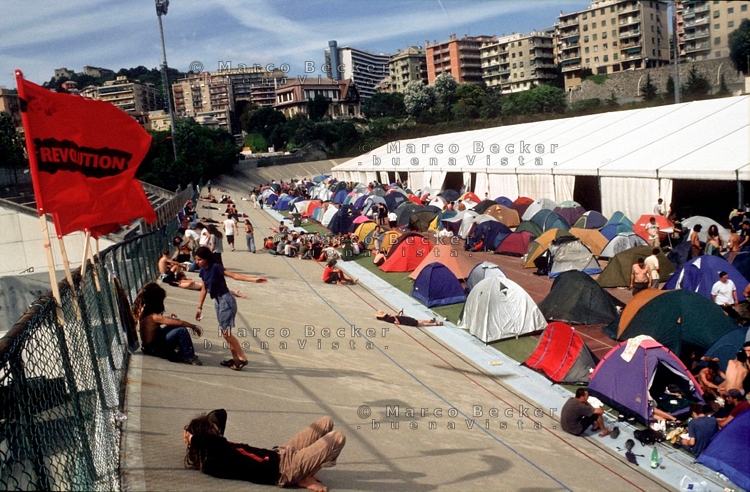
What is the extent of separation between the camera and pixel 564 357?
10.3 metres

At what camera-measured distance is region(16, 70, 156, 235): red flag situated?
4.82 metres

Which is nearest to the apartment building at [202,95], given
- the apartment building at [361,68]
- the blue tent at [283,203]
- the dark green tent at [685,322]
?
the apartment building at [361,68]

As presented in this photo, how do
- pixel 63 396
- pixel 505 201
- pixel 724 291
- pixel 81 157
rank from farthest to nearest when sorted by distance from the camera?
pixel 505 201 < pixel 724 291 < pixel 81 157 < pixel 63 396

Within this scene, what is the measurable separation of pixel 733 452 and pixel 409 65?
413ft

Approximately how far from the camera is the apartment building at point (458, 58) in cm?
11456

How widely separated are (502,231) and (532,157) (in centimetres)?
943

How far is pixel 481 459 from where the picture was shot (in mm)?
6809

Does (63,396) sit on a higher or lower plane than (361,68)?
lower

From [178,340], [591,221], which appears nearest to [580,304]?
[178,340]

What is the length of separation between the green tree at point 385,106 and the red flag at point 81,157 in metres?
92.3

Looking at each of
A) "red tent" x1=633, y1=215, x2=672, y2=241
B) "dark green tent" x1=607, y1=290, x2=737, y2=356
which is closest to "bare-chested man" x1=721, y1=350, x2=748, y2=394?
"dark green tent" x1=607, y1=290, x2=737, y2=356

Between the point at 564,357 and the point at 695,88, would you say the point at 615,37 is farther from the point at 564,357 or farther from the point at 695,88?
the point at 564,357

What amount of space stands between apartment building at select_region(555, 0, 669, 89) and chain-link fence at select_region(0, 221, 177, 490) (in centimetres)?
490

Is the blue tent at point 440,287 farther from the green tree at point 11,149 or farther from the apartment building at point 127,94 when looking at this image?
the apartment building at point 127,94
